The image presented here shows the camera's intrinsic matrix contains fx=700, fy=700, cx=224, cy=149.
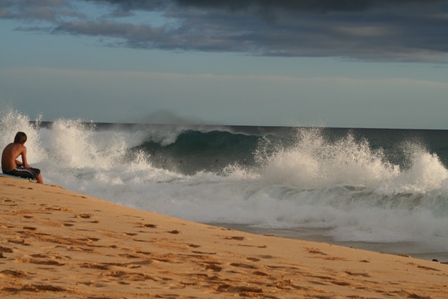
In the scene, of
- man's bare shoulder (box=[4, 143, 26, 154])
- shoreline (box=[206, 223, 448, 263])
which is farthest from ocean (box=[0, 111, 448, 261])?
man's bare shoulder (box=[4, 143, 26, 154])

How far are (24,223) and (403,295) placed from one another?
414 centimetres

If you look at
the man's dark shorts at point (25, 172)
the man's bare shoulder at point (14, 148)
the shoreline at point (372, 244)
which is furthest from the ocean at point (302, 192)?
the man's bare shoulder at point (14, 148)

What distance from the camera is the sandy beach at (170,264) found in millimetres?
5258

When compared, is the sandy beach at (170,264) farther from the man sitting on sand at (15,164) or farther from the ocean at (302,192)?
the ocean at (302,192)

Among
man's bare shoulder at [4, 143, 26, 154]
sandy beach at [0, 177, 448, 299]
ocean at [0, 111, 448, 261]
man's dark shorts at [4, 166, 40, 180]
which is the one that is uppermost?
ocean at [0, 111, 448, 261]

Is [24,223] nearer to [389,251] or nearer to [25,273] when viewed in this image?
[25,273]

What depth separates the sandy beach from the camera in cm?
526

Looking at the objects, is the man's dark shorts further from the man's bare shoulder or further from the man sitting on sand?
the man's bare shoulder

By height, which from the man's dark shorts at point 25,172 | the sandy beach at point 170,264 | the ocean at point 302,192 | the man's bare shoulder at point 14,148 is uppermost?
the ocean at point 302,192

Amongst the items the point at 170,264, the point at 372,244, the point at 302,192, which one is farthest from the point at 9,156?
the point at 302,192

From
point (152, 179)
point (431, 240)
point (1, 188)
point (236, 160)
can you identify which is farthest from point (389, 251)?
point (236, 160)

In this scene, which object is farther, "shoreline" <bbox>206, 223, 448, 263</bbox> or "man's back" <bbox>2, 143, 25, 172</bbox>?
"man's back" <bbox>2, 143, 25, 172</bbox>

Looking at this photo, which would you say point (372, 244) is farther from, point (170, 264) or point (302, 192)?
point (170, 264)

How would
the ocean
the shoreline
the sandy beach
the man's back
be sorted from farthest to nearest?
1. the ocean
2. the man's back
3. the shoreline
4. the sandy beach
